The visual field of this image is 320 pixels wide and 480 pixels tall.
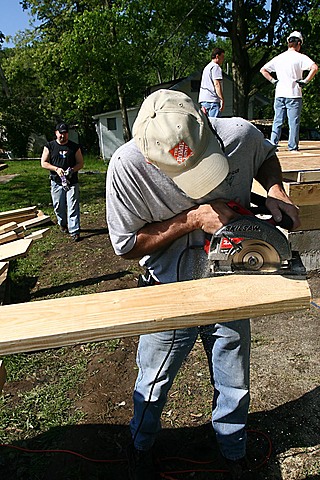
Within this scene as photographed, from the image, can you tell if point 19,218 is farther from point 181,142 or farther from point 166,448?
point 181,142

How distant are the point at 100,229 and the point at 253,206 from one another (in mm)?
5469

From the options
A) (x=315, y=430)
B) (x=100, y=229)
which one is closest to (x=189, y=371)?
(x=315, y=430)

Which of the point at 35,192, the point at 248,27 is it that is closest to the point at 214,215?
the point at 35,192

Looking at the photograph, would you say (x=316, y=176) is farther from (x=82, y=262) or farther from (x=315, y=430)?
(x=82, y=262)

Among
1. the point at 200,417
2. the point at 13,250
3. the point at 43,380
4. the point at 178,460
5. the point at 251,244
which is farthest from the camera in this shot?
the point at 13,250

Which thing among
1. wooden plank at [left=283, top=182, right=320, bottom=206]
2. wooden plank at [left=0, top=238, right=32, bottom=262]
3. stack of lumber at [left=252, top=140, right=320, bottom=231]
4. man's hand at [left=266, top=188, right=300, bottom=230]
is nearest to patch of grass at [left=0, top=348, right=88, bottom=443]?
wooden plank at [left=0, top=238, right=32, bottom=262]

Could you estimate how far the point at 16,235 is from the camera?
5.70 metres

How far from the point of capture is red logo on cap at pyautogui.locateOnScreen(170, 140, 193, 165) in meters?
1.50

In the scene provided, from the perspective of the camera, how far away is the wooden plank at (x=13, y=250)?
480cm

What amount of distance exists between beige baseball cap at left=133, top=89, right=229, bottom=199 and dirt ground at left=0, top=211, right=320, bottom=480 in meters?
1.59

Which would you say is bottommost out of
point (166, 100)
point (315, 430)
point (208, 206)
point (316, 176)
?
point (315, 430)

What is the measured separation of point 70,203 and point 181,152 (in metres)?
5.29

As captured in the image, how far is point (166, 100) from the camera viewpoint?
157 centimetres

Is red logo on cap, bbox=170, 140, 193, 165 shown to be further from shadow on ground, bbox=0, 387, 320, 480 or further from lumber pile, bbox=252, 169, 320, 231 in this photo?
lumber pile, bbox=252, 169, 320, 231
